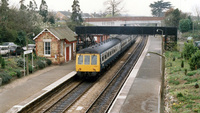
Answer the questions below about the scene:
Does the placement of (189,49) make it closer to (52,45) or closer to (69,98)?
(52,45)

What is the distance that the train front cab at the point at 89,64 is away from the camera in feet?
73.2

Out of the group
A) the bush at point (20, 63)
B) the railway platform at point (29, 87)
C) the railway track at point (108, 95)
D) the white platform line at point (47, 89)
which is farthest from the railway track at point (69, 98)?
the bush at point (20, 63)

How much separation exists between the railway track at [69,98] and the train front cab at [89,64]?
3.77ft

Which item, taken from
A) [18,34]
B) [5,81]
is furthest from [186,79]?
[18,34]

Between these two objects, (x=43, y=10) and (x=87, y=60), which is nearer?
(x=87, y=60)

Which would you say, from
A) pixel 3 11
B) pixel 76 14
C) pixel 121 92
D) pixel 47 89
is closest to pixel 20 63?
pixel 47 89

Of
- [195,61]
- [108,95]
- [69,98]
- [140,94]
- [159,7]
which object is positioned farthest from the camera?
[159,7]

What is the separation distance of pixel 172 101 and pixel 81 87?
8.68 meters

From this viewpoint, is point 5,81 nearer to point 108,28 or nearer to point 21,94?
point 21,94

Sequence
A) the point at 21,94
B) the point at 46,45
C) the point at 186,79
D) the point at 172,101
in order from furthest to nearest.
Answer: the point at 46,45
the point at 186,79
the point at 21,94
the point at 172,101

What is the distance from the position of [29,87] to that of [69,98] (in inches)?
150

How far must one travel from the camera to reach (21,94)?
18.0 m

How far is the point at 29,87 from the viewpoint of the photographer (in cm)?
1991

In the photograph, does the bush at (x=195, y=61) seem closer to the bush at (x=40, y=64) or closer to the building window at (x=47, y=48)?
Result: the bush at (x=40, y=64)
